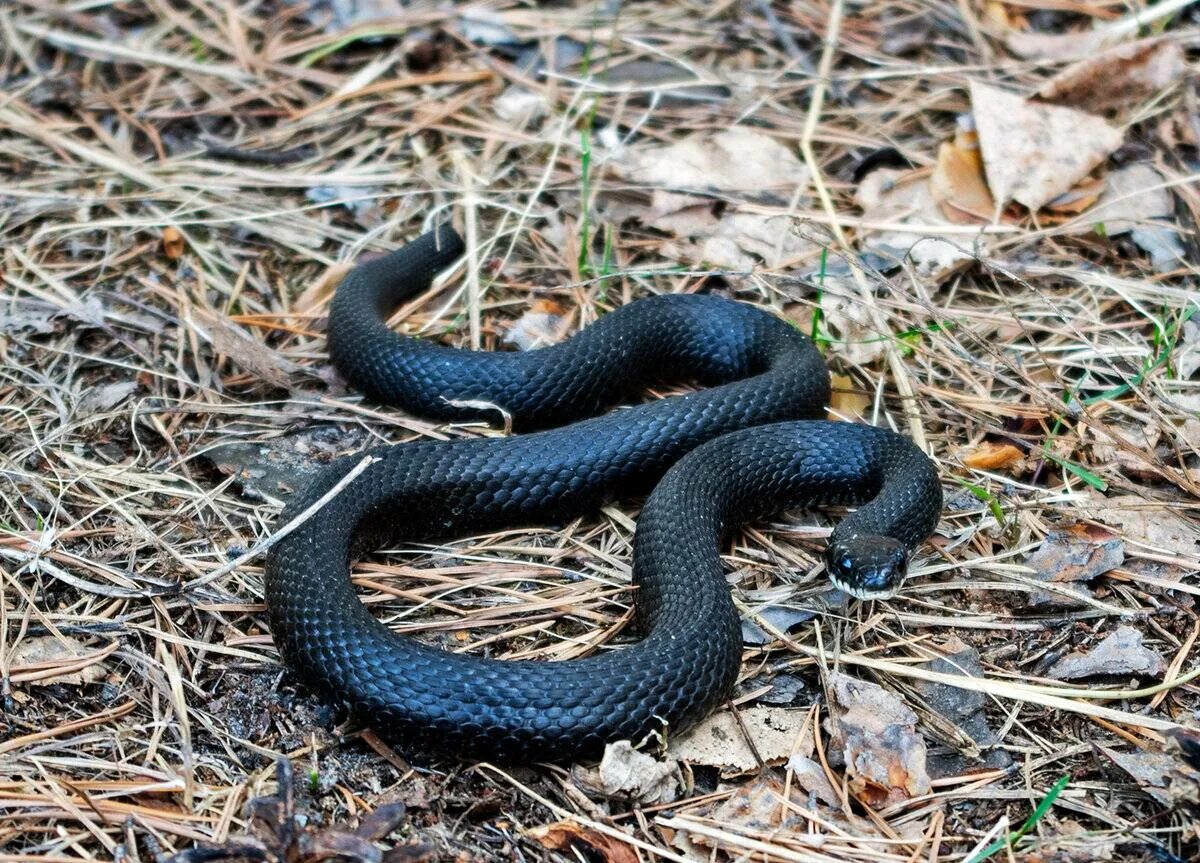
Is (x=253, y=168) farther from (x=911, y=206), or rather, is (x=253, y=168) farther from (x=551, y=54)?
(x=911, y=206)

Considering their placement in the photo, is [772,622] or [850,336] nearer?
[772,622]

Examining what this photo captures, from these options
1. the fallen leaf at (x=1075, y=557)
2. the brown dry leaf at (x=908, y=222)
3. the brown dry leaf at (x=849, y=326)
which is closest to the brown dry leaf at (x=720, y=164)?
the brown dry leaf at (x=908, y=222)

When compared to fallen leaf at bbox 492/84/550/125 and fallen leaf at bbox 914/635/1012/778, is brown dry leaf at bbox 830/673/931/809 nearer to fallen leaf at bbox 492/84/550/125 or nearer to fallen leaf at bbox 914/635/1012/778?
fallen leaf at bbox 914/635/1012/778

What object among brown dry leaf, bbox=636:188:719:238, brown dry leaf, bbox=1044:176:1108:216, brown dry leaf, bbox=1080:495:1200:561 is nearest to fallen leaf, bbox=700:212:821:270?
brown dry leaf, bbox=636:188:719:238

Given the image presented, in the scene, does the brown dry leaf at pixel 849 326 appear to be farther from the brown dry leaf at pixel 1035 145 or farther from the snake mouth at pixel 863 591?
the snake mouth at pixel 863 591

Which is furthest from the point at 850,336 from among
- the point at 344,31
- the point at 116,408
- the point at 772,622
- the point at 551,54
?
the point at 344,31

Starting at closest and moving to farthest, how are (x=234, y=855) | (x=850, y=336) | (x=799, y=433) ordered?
(x=234, y=855), (x=799, y=433), (x=850, y=336)
